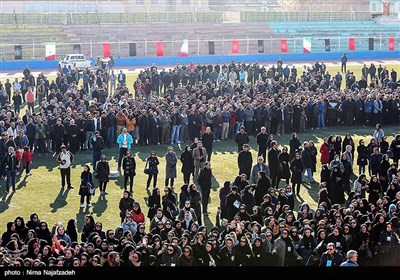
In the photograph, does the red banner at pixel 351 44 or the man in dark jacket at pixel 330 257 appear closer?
the man in dark jacket at pixel 330 257

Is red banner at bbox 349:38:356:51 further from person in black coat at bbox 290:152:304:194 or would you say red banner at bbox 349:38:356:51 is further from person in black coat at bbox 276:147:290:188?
person in black coat at bbox 290:152:304:194

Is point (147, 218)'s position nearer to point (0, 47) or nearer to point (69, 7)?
point (0, 47)

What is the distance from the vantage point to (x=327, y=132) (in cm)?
2473

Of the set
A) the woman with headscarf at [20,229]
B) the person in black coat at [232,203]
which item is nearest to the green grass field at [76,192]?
the person in black coat at [232,203]

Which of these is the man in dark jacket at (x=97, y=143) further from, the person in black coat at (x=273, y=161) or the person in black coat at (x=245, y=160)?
the person in black coat at (x=273, y=161)

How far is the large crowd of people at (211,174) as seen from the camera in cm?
1087

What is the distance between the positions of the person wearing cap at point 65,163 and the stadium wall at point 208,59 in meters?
28.3

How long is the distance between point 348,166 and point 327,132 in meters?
8.38

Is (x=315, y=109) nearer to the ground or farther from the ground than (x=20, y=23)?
nearer to the ground

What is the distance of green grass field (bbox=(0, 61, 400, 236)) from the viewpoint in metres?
15.4

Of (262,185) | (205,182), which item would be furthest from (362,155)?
(205,182)

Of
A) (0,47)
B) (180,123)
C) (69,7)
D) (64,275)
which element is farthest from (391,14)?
(64,275)

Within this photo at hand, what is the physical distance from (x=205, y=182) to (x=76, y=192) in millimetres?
3474

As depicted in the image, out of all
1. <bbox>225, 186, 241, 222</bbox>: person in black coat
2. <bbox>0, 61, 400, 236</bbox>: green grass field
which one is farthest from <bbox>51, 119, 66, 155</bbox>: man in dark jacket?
<bbox>225, 186, 241, 222</bbox>: person in black coat
